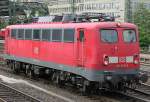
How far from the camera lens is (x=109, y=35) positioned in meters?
17.0

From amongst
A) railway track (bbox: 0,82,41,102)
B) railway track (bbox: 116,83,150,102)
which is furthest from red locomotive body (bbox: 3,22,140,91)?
railway track (bbox: 0,82,41,102)

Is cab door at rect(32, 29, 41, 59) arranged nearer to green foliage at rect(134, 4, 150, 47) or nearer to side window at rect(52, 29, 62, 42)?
side window at rect(52, 29, 62, 42)

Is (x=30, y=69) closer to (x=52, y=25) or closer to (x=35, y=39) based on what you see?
(x=35, y=39)

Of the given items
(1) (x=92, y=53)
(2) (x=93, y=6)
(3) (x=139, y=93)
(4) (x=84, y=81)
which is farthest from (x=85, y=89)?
(2) (x=93, y=6)

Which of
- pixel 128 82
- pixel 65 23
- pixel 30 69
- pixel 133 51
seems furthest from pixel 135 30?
pixel 30 69

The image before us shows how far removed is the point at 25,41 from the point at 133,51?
28.7 feet

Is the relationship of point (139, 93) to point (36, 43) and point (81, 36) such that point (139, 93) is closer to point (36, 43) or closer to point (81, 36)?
point (81, 36)

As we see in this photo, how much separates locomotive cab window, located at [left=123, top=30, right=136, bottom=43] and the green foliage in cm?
4271

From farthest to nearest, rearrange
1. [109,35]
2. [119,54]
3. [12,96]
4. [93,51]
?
1. [12,96]
2. [109,35]
3. [119,54]
4. [93,51]

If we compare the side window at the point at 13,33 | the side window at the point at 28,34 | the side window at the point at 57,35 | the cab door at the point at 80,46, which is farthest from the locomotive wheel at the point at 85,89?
the side window at the point at 13,33

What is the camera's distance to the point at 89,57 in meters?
16.8

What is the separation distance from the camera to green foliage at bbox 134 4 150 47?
60.0 metres

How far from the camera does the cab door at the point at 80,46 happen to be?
17.4 m

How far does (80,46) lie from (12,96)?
10.4 feet
